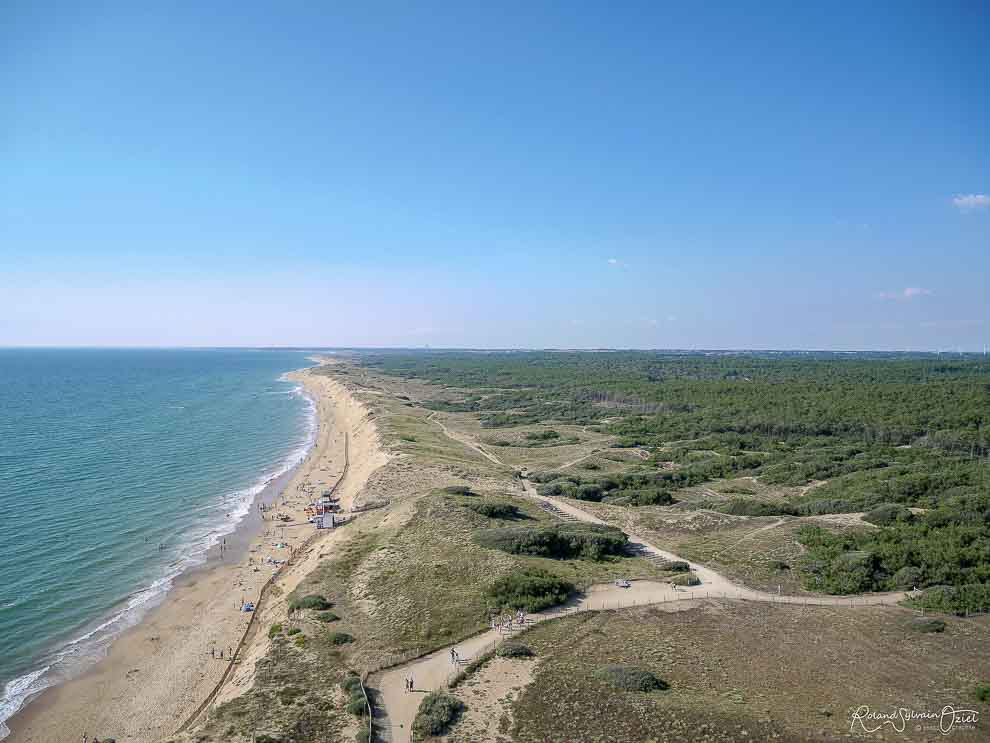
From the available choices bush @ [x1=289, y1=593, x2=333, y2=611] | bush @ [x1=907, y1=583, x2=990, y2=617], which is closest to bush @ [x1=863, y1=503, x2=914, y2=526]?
bush @ [x1=907, y1=583, x2=990, y2=617]

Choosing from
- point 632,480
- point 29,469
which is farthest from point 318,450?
point 632,480

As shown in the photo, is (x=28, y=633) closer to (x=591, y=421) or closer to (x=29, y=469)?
(x=29, y=469)

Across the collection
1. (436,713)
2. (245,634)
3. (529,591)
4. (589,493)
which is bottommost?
(245,634)

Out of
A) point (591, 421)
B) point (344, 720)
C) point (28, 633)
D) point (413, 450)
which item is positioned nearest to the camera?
point (344, 720)

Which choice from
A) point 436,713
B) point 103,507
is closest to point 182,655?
point 436,713

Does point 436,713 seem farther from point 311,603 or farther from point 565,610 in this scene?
point 311,603

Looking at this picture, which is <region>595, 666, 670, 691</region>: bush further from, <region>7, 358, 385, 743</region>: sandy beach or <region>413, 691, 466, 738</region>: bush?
<region>7, 358, 385, 743</region>: sandy beach
